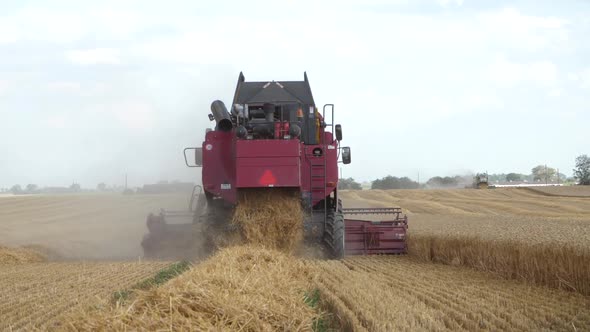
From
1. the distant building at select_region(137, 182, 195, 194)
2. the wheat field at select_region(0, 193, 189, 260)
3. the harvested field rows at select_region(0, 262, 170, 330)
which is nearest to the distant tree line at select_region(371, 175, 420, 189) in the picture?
the wheat field at select_region(0, 193, 189, 260)

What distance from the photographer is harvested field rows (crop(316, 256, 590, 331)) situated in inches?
243

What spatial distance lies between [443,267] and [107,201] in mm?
26483

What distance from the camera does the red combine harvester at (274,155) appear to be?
36.2 feet

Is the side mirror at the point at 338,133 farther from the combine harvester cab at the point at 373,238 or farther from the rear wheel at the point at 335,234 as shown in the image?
the combine harvester cab at the point at 373,238

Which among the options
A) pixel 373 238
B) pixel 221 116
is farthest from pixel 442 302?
pixel 373 238

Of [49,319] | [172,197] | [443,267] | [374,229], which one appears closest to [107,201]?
[172,197]

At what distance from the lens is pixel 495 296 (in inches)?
319

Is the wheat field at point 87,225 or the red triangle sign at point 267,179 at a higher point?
the red triangle sign at point 267,179

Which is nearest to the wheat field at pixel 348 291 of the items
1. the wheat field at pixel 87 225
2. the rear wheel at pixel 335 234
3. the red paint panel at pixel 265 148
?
the rear wheel at pixel 335 234

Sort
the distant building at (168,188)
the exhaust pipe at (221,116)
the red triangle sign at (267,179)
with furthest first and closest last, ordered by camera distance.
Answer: the distant building at (168,188) → the exhaust pipe at (221,116) → the red triangle sign at (267,179)

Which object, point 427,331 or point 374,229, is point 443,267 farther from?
point 427,331

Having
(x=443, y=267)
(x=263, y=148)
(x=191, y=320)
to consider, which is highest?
(x=263, y=148)

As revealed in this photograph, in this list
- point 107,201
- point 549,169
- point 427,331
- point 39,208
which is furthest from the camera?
point 549,169

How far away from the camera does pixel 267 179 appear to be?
11.0 meters
